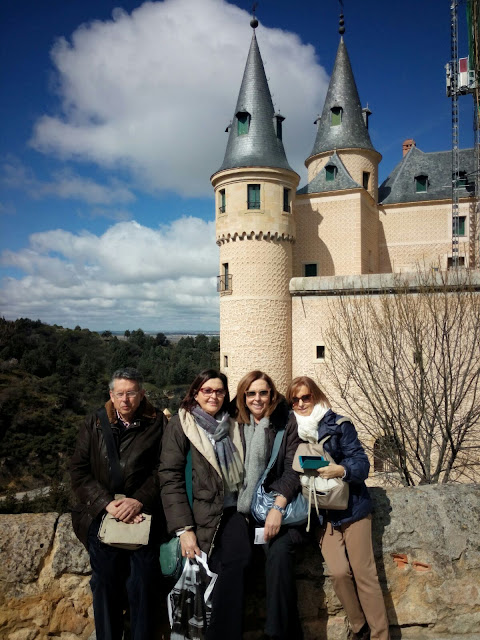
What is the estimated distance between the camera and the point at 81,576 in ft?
8.81

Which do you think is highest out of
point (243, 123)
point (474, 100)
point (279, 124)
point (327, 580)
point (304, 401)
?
point (474, 100)

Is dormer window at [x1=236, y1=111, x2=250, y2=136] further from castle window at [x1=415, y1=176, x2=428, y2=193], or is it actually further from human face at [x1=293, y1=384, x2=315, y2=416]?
human face at [x1=293, y1=384, x2=315, y2=416]

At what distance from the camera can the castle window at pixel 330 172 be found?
61.6 ft

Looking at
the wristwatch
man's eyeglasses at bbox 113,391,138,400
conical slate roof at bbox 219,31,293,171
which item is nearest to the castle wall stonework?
conical slate roof at bbox 219,31,293,171

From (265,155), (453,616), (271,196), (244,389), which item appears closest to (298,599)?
(453,616)

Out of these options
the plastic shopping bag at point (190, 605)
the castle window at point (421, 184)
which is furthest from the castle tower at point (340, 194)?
the plastic shopping bag at point (190, 605)

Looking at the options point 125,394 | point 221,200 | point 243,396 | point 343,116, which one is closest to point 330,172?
point 343,116

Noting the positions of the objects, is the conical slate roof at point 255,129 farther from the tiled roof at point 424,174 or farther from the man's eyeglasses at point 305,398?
the man's eyeglasses at point 305,398

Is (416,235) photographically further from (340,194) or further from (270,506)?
(270,506)

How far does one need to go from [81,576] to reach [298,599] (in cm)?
143

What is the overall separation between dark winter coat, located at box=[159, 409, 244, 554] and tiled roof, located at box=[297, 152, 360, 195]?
57.1ft

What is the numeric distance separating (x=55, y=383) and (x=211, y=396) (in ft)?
164

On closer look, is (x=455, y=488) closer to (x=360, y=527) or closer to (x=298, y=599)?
(x=360, y=527)

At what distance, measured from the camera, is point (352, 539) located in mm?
2662
